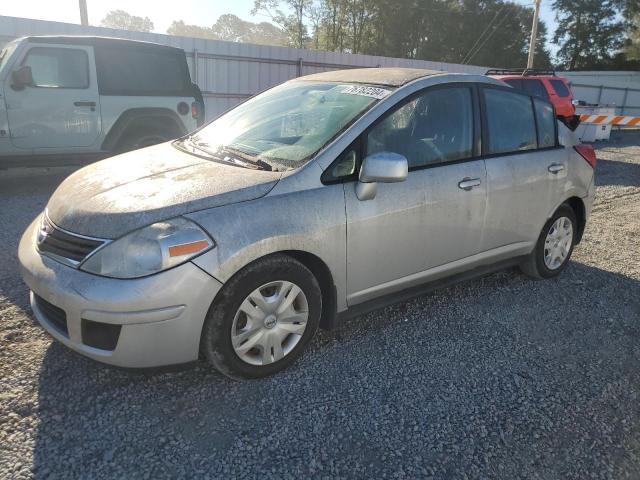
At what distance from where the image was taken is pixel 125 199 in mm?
2678

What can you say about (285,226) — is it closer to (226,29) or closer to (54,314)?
(54,314)

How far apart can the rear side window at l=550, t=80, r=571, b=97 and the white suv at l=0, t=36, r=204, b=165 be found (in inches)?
351

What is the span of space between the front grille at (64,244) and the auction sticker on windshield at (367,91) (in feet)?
6.12

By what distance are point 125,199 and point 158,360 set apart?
839 mm

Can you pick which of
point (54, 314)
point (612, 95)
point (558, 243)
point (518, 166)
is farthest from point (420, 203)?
point (612, 95)

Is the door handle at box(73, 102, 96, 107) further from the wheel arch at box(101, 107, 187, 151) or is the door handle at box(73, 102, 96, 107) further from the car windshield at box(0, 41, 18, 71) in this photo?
the car windshield at box(0, 41, 18, 71)

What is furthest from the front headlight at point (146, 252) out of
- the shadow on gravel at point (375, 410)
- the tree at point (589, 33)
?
the tree at point (589, 33)

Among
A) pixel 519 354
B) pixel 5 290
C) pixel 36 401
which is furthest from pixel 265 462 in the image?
pixel 5 290

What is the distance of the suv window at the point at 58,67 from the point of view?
689 cm

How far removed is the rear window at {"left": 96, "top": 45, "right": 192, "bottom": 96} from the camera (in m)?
7.39

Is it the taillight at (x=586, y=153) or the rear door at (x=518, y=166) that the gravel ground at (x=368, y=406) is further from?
the taillight at (x=586, y=153)

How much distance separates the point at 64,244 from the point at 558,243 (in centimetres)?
393

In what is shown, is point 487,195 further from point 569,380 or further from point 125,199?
point 125,199

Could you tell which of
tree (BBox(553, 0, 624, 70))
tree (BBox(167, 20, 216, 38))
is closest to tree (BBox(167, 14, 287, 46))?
tree (BBox(167, 20, 216, 38))
